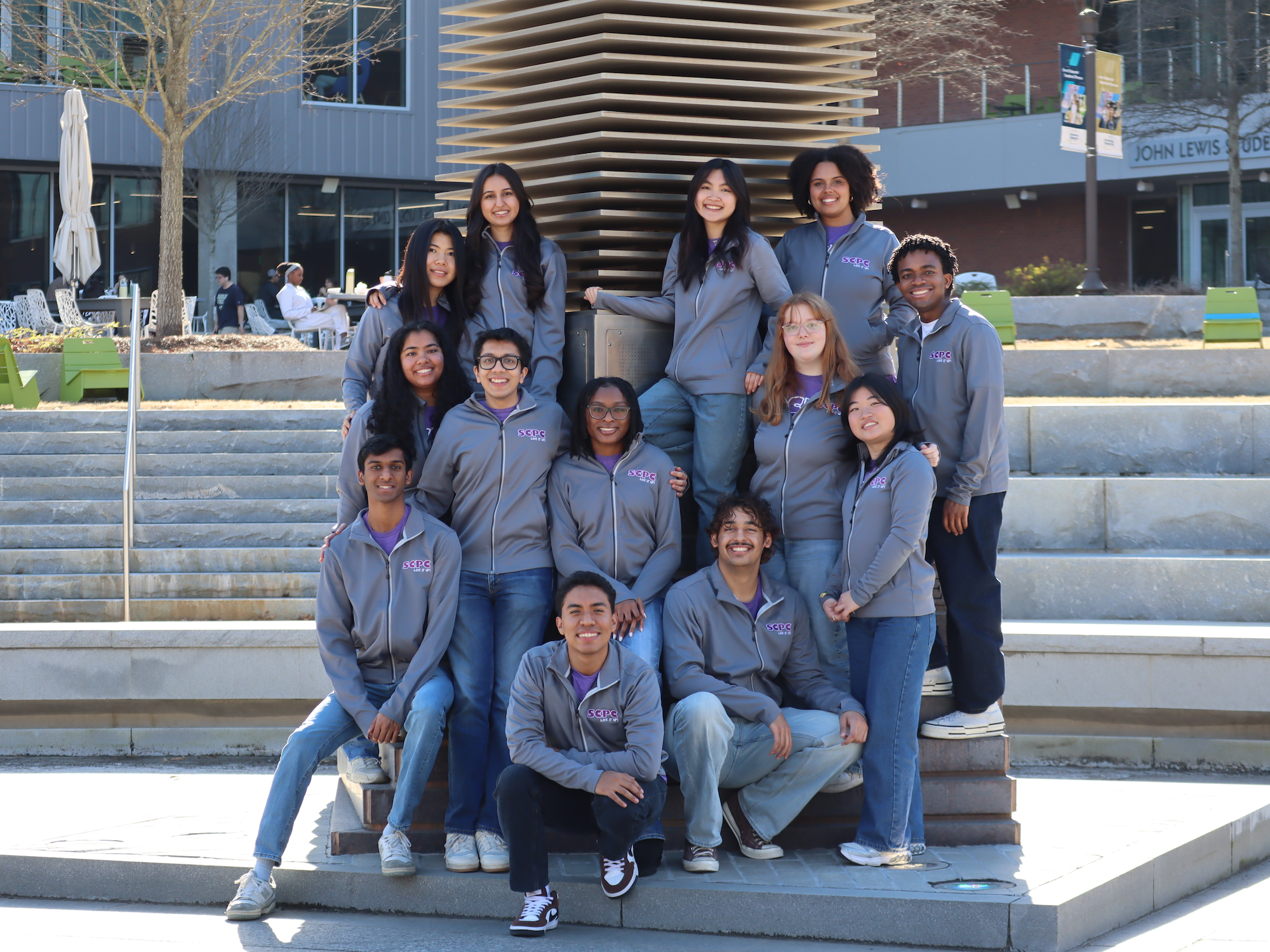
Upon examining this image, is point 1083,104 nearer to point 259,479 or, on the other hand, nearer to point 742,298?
point 259,479

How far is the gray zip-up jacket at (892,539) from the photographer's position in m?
4.97

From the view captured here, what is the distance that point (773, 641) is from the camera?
522 cm

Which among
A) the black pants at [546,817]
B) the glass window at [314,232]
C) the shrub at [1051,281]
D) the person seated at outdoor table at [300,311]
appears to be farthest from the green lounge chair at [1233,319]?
the glass window at [314,232]

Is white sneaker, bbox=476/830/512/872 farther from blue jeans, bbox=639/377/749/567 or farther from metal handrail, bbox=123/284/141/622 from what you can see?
metal handrail, bbox=123/284/141/622

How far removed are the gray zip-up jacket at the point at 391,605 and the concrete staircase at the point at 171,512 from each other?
3.97 metres

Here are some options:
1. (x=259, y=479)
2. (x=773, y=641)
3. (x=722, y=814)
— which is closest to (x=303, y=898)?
(x=722, y=814)

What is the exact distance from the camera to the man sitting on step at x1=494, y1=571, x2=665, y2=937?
472 cm

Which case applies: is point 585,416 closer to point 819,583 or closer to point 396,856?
point 819,583

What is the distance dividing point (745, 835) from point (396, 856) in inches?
51.4

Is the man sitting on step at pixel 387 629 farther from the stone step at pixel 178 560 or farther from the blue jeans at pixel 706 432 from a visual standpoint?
the stone step at pixel 178 560

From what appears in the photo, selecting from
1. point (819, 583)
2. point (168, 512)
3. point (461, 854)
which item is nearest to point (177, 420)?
point (168, 512)

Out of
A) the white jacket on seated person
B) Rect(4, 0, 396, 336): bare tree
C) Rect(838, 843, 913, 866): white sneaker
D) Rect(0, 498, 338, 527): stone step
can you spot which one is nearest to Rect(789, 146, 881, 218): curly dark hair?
Rect(838, 843, 913, 866): white sneaker

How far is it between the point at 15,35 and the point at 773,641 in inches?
779

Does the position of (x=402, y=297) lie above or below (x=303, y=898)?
above
